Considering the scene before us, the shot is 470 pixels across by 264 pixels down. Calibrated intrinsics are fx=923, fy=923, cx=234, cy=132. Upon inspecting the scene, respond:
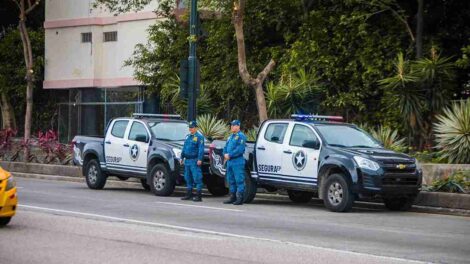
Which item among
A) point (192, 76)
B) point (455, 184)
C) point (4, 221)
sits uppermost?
point (192, 76)

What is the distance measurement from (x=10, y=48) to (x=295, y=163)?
26.1 m

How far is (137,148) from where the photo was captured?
22219 mm

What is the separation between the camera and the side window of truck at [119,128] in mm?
22938

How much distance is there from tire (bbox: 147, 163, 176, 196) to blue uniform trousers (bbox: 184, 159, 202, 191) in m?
0.93

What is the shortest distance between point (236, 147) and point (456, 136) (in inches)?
229

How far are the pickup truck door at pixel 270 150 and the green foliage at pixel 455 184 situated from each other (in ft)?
10.8

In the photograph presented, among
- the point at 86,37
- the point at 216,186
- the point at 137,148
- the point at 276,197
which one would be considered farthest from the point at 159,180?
the point at 86,37

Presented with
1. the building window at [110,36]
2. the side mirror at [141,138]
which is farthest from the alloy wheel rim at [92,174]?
the building window at [110,36]

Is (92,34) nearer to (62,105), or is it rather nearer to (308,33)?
(62,105)

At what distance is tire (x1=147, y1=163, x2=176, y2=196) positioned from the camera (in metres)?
21.1

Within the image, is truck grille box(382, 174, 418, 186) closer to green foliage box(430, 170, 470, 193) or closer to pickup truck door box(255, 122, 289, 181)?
green foliage box(430, 170, 470, 193)

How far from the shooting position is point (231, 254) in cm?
1148

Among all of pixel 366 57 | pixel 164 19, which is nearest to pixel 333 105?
pixel 366 57

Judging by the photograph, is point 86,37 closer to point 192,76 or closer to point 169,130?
point 192,76
